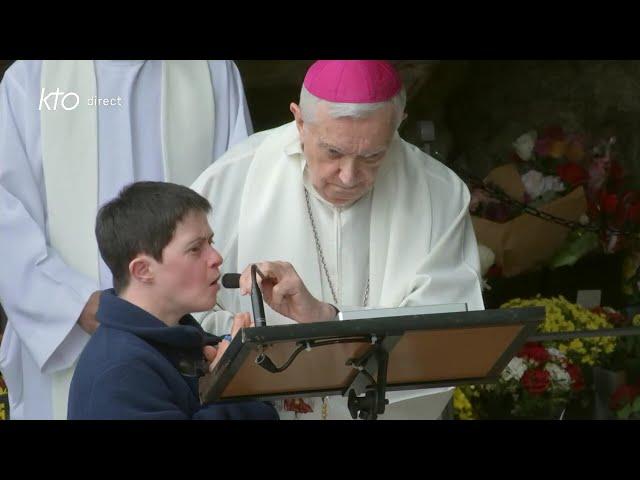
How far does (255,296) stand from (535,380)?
288 cm

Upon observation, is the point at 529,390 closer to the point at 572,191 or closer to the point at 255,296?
the point at 572,191

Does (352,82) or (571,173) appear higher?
(352,82)

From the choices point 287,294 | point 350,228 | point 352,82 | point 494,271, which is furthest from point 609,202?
point 287,294

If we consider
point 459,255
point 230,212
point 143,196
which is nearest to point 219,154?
point 230,212

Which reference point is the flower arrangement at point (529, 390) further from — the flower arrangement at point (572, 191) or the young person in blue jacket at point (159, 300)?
the young person in blue jacket at point (159, 300)

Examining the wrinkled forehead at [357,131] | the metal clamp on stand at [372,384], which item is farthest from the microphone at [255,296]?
the wrinkled forehead at [357,131]

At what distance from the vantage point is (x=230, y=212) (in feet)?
18.5

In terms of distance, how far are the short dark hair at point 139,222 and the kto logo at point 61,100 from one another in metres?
1.35

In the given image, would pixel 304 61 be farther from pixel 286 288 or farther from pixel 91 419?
pixel 91 419

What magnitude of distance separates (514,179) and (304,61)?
1091mm

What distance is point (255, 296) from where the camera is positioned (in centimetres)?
446

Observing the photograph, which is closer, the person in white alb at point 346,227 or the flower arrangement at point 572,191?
the person in white alb at point 346,227

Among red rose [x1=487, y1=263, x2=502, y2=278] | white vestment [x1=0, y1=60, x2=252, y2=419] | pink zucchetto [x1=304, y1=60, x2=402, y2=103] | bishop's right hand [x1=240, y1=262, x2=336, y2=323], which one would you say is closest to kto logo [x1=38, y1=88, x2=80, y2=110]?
white vestment [x1=0, y1=60, x2=252, y2=419]

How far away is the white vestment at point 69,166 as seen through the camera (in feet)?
19.3
